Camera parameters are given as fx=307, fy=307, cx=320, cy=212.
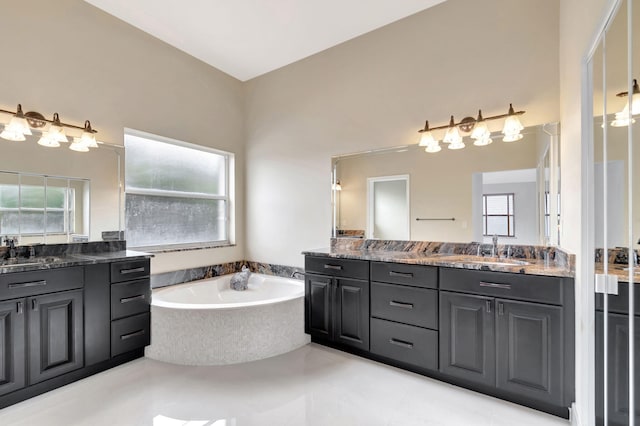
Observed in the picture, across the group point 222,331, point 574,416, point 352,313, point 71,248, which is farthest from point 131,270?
point 574,416

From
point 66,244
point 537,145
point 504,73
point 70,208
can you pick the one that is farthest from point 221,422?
point 504,73

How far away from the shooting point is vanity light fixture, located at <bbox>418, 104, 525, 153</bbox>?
7.59 feet

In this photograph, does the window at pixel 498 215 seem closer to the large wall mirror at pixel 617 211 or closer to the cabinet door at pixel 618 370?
the large wall mirror at pixel 617 211

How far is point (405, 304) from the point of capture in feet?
7.66

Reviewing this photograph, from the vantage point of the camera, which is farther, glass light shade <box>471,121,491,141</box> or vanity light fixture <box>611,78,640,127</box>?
glass light shade <box>471,121,491,141</box>

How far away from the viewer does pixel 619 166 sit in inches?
48.2

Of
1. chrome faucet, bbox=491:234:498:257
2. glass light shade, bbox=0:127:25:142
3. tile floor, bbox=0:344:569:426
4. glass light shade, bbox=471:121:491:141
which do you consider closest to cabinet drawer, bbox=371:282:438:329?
tile floor, bbox=0:344:569:426

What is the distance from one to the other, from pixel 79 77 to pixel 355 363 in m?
3.35

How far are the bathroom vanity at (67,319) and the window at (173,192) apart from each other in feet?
2.31

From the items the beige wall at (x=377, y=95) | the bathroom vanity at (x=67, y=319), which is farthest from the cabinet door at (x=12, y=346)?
the beige wall at (x=377, y=95)

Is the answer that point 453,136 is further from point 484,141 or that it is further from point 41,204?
point 41,204

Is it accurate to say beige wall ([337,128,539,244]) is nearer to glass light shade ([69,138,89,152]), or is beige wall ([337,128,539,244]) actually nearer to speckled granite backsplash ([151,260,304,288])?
speckled granite backsplash ([151,260,304,288])

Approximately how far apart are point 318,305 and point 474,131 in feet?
6.52

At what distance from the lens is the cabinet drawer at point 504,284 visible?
1815 mm
